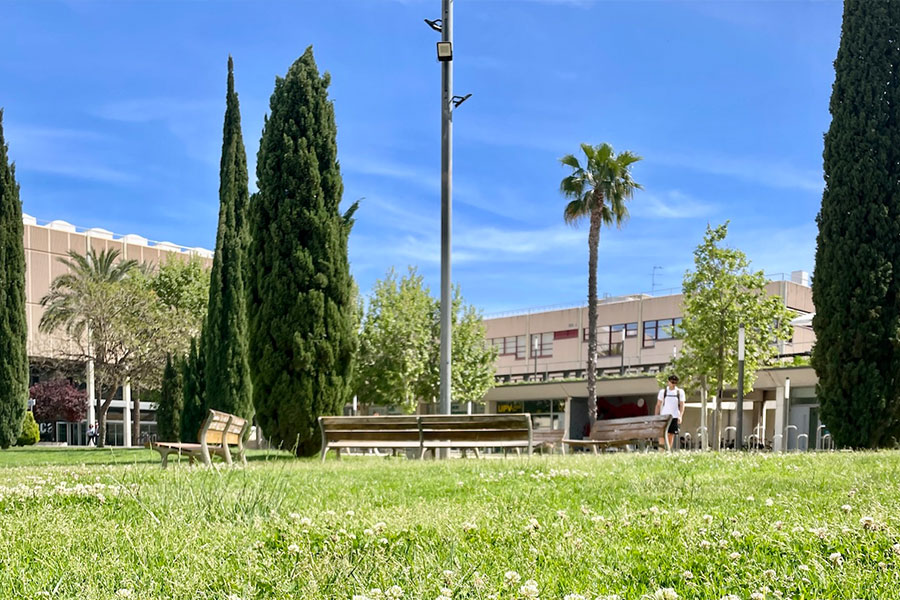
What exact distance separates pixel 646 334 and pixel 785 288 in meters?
9.44

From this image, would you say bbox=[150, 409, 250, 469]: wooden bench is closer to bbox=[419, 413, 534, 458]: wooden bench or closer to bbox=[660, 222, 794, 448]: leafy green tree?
bbox=[419, 413, 534, 458]: wooden bench

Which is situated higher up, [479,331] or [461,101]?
[461,101]

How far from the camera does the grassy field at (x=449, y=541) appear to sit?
11.3 feet

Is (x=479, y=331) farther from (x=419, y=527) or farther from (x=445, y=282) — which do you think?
(x=419, y=527)

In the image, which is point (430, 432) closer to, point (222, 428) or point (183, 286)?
point (222, 428)

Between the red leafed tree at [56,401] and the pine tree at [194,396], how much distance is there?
30369mm

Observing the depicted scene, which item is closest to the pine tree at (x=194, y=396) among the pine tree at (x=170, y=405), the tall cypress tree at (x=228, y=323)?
the tall cypress tree at (x=228, y=323)

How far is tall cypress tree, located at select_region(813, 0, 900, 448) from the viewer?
18.0 m

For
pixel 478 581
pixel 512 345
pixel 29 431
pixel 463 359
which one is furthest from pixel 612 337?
pixel 478 581

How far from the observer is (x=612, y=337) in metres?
59.8

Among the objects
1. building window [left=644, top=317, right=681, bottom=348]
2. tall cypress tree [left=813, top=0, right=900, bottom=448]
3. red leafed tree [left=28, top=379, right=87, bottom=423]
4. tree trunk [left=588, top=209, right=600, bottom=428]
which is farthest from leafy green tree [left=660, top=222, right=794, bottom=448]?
red leafed tree [left=28, top=379, right=87, bottom=423]

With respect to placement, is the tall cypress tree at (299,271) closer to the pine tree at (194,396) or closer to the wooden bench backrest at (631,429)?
the wooden bench backrest at (631,429)

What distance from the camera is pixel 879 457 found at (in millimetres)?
10602

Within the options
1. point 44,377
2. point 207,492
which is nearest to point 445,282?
point 207,492
